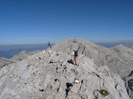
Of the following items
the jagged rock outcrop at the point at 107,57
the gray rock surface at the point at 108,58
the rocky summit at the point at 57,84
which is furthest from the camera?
the jagged rock outcrop at the point at 107,57

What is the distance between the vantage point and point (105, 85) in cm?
1409

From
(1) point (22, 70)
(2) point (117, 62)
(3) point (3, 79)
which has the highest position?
(1) point (22, 70)

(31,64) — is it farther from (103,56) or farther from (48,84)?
(103,56)

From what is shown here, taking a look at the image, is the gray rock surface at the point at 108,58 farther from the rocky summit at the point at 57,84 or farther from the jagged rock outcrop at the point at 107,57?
the rocky summit at the point at 57,84

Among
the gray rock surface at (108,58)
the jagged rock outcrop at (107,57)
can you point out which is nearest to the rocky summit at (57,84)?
the gray rock surface at (108,58)

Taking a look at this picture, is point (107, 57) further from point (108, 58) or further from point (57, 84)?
point (57, 84)

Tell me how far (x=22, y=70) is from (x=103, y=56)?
171ft

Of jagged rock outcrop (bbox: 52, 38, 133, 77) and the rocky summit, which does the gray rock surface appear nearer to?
jagged rock outcrop (bbox: 52, 38, 133, 77)

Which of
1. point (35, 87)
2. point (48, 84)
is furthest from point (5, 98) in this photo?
point (48, 84)

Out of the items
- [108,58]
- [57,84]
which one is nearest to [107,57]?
[108,58]

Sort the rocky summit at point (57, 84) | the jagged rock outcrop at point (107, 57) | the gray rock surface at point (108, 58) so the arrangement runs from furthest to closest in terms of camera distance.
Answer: the jagged rock outcrop at point (107, 57)
the gray rock surface at point (108, 58)
the rocky summit at point (57, 84)

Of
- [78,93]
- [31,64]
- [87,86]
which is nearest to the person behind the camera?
[78,93]

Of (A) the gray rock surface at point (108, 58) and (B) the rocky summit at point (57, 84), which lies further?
(A) the gray rock surface at point (108, 58)

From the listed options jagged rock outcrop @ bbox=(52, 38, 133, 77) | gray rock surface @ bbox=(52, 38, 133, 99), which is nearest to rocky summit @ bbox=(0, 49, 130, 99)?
gray rock surface @ bbox=(52, 38, 133, 99)
